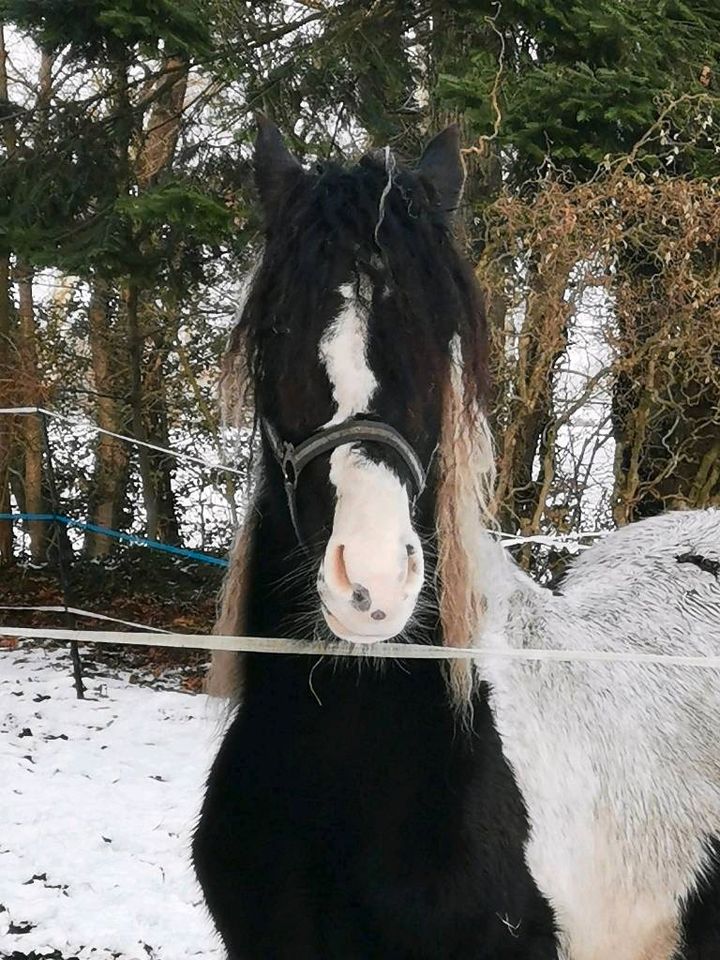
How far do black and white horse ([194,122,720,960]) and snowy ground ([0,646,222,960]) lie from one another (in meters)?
0.43

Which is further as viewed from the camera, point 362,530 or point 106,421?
point 106,421

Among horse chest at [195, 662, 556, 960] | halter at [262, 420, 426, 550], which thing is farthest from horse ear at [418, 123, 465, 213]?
horse chest at [195, 662, 556, 960]

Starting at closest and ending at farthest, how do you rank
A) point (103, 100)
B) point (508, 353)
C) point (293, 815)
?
point (293, 815), point (508, 353), point (103, 100)

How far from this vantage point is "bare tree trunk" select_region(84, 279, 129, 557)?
8.91 metres

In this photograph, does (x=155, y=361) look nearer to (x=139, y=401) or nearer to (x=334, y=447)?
(x=139, y=401)

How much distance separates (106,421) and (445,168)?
23.8 ft

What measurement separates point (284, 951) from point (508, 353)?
15.3 ft

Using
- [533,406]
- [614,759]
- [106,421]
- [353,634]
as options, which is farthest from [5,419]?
[353,634]

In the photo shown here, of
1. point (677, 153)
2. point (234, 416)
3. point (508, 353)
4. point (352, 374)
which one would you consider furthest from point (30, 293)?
point (352, 374)

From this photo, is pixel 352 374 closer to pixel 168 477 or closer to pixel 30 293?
pixel 168 477

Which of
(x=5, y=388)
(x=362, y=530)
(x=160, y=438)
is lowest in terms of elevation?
(x=362, y=530)

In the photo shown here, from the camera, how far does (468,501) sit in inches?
80.0

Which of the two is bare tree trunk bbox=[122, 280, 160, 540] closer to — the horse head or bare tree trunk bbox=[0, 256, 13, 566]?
bare tree trunk bbox=[0, 256, 13, 566]

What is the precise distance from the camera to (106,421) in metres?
8.92
